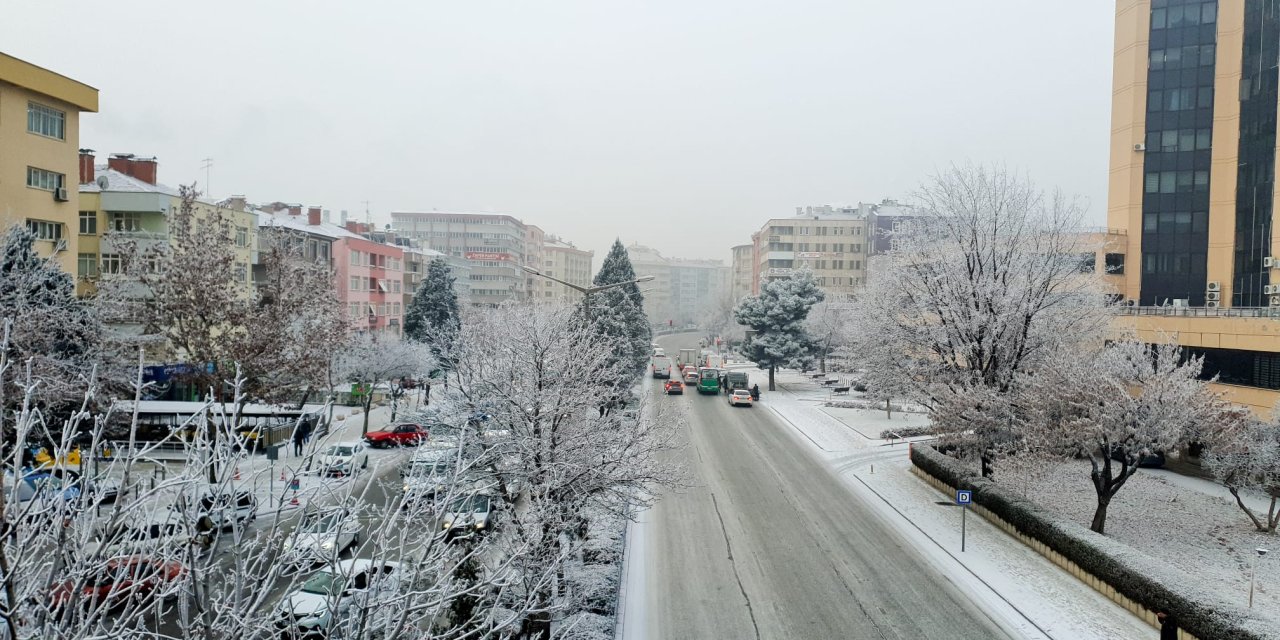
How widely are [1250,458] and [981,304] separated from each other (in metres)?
7.90

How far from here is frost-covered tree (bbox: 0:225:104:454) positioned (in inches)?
759

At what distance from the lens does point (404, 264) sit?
214 feet

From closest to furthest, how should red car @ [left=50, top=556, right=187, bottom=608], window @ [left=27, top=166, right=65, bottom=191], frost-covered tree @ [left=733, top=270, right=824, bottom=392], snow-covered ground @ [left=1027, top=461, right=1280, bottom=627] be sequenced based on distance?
red car @ [left=50, top=556, right=187, bottom=608]
snow-covered ground @ [left=1027, top=461, right=1280, bottom=627]
window @ [left=27, top=166, right=65, bottom=191]
frost-covered tree @ [left=733, top=270, right=824, bottom=392]

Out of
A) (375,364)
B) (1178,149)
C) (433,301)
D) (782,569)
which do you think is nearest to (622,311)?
(375,364)

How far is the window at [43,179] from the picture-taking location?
2823 centimetres

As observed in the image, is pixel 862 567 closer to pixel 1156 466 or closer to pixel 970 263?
pixel 970 263

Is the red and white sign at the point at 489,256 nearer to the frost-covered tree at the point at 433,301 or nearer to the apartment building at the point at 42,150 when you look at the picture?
the frost-covered tree at the point at 433,301

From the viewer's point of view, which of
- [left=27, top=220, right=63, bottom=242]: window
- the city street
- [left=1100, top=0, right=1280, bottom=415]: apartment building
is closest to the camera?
the city street

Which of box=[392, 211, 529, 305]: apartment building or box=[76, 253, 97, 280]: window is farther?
box=[392, 211, 529, 305]: apartment building

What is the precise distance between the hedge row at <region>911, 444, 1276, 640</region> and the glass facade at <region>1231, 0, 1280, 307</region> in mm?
23174

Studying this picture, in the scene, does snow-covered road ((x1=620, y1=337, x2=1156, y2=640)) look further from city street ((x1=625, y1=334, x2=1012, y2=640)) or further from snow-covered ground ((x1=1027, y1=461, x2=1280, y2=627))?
snow-covered ground ((x1=1027, y1=461, x2=1280, y2=627))

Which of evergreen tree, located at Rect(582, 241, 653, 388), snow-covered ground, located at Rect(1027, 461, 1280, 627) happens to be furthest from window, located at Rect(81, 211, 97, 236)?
snow-covered ground, located at Rect(1027, 461, 1280, 627)

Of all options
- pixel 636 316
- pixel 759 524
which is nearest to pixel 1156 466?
pixel 759 524

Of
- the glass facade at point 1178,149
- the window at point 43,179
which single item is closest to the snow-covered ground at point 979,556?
the glass facade at point 1178,149
